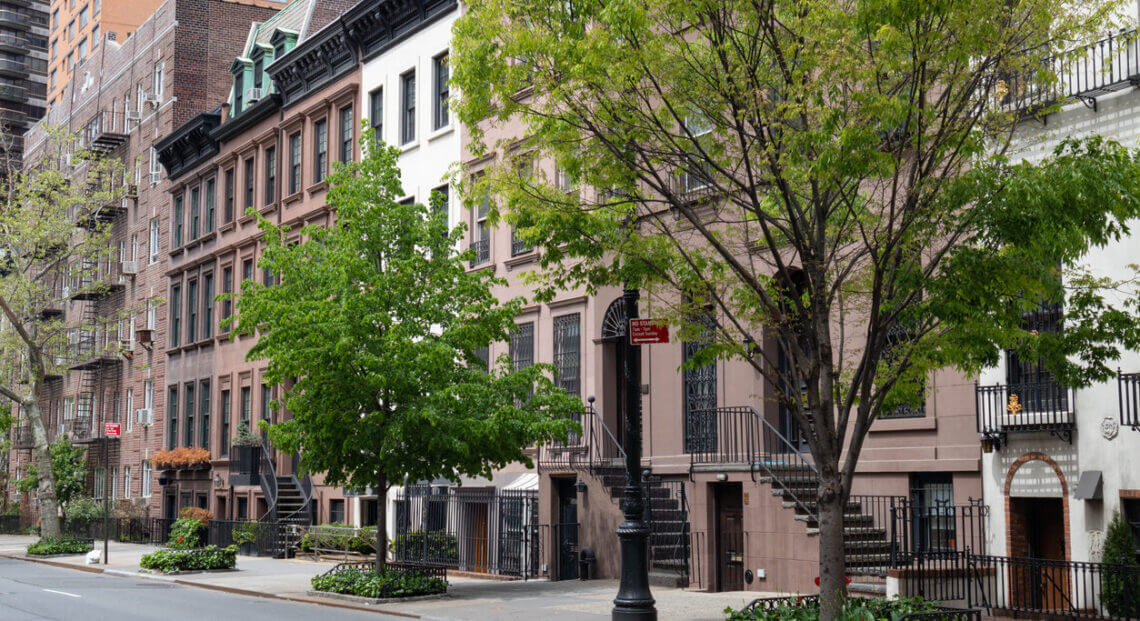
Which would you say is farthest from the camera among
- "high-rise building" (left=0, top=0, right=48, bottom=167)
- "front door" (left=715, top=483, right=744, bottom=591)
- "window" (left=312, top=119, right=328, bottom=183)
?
"high-rise building" (left=0, top=0, right=48, bottom=167)

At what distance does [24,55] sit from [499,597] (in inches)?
3950

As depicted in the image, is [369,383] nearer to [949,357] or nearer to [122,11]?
[949,357]

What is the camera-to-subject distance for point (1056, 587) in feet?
55.5

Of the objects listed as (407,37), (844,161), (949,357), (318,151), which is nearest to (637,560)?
(949,357)

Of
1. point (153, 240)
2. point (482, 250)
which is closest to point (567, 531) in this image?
point (482, 250)

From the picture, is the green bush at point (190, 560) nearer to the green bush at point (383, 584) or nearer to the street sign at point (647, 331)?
the green bush at point (383, 584)

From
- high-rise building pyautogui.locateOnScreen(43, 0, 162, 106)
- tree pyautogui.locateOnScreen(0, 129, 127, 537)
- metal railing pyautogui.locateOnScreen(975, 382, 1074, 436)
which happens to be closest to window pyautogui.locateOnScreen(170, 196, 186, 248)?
tree pyautogui.locateOnScreen(0, 129, 127, 537)

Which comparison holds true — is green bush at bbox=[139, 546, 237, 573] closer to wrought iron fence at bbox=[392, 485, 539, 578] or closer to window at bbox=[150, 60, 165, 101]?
wrought iron fence at bbox=[392, 485, 539, 578]

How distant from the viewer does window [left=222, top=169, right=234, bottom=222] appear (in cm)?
4475

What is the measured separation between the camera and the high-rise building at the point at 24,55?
105188mm

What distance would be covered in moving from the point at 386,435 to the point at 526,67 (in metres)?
8.58

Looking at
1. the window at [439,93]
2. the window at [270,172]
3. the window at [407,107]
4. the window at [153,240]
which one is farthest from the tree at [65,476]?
the window at [439,93]

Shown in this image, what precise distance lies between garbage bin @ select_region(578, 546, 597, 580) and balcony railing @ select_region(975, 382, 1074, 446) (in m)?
7.83

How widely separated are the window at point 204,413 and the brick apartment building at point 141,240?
3.78 m
